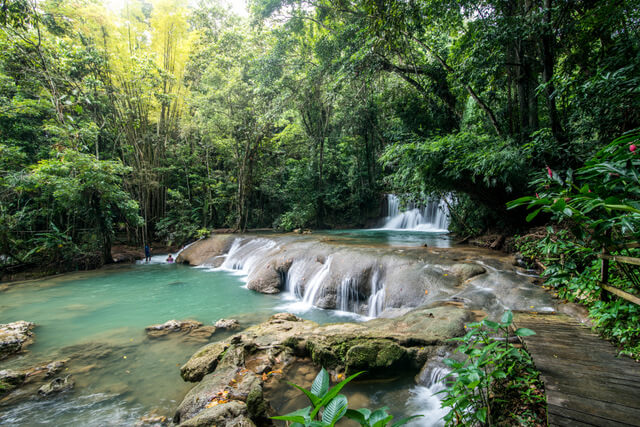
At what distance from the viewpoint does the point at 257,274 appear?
8.84m

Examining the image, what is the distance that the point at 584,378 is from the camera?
1.96 m

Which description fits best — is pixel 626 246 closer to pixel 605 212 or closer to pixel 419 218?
pixel 605 212

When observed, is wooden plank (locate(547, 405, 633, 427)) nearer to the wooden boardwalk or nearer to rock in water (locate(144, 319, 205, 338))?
the wooden boardwalk

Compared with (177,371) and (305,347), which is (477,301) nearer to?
(305,347)

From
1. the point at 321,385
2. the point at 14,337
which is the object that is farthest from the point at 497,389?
the point at 14,337

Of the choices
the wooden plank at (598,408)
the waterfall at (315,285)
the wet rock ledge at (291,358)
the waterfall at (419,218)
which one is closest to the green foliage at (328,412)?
the wooden plank at (598,408)

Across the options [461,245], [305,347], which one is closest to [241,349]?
[305,347]

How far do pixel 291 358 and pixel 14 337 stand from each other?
17.3 feet

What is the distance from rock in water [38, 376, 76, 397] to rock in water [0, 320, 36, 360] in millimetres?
1874

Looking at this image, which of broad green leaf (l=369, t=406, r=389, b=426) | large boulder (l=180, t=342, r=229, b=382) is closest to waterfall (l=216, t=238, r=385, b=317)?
large boulder (l=180, t=342, r=229, b=382)

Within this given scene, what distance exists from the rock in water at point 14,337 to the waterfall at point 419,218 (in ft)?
43.7

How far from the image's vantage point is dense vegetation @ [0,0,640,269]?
5508 mm

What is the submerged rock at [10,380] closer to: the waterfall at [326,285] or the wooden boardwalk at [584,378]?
the waterfall at [326,285]

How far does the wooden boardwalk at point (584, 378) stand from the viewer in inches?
63.9
